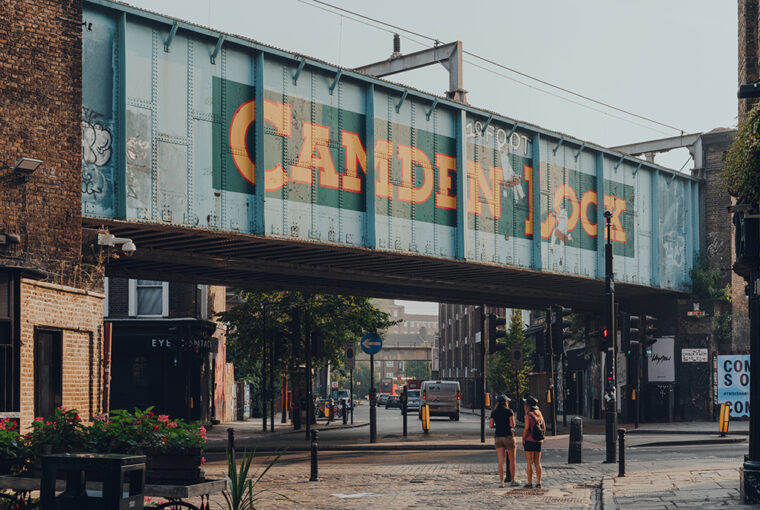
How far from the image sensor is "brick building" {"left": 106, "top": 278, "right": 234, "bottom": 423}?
40531 mm

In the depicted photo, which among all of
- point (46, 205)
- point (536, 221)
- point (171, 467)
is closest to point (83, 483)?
point (171, 467)

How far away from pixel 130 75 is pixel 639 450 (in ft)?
54.0

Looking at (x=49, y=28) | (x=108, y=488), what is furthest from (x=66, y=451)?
(x=49, y=28)

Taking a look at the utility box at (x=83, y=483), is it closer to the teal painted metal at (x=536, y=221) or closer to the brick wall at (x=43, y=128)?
the brick wall at (x=43, y=128)

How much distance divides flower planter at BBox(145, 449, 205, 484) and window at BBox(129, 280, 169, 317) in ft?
101

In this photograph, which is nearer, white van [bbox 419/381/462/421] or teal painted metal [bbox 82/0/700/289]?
teal painted metal [bbox 82/0/700/289]

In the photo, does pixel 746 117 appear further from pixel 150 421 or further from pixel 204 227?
pixel 204 227

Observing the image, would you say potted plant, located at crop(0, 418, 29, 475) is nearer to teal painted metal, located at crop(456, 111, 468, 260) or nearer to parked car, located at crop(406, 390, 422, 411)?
teal painted metal, located at crop(456, 111, 468, 260)

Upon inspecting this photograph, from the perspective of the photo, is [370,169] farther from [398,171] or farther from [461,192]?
[461,192]

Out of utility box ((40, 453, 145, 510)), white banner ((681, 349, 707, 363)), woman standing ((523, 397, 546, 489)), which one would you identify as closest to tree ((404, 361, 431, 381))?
white banner ((681, 349, 707, 363))

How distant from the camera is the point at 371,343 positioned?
104 feet

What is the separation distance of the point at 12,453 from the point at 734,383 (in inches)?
1254

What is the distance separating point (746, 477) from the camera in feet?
45.1

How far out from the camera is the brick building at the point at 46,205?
19141mm
